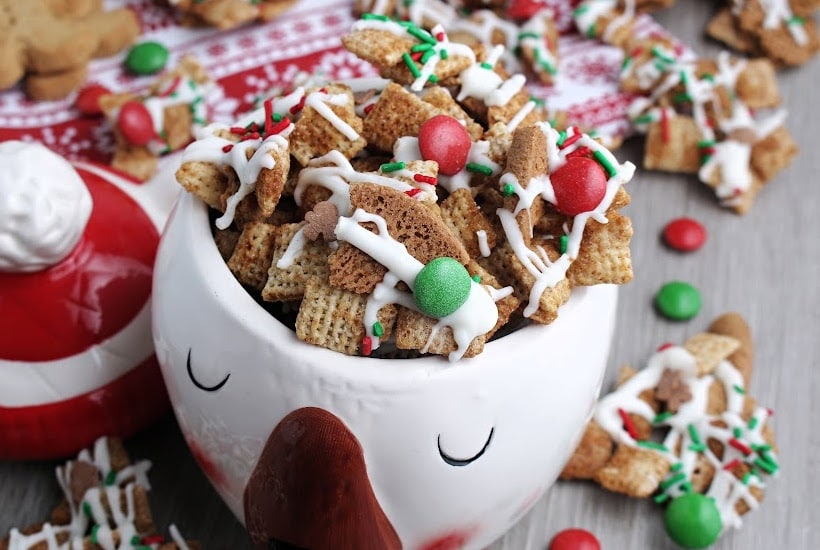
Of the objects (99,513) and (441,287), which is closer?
(441,287)

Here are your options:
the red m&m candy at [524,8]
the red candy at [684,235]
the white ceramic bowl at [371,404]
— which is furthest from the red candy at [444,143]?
the red m&m candy at [524,8]

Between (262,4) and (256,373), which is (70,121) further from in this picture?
(256,373)

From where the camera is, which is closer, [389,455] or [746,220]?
[389,455]

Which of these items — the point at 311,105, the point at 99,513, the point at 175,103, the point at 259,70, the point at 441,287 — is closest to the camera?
the point at 441,287

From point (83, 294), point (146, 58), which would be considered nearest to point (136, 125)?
point (146, 58)

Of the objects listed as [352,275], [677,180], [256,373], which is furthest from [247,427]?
[677,180]

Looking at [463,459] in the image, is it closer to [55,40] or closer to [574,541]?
[574,541]

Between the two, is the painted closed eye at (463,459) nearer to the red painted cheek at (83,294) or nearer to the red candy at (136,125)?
the red painted cheek at (83,294)
